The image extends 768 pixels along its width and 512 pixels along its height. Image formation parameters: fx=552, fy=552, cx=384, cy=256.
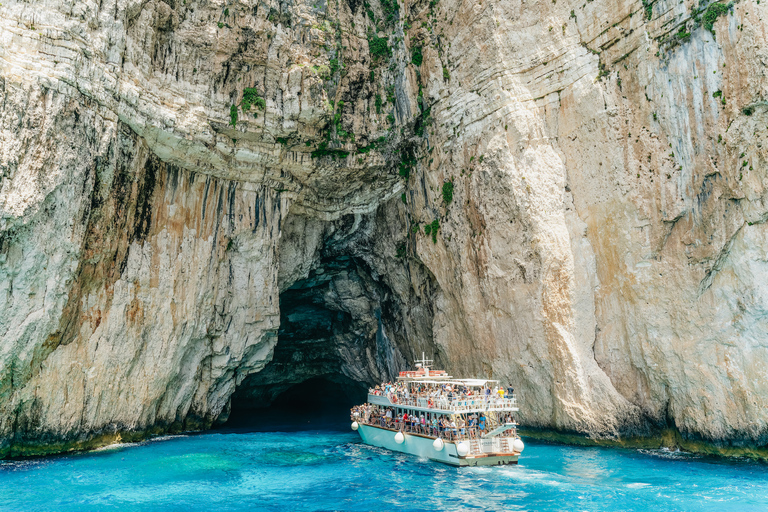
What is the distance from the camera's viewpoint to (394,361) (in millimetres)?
34625

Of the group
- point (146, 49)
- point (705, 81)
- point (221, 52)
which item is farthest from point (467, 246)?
point (146, 49)

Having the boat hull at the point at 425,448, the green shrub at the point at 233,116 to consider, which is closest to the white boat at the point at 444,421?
the boat hull at the point at 425,448

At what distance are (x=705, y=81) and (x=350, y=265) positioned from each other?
2103 centimetres

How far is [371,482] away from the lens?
1761 cm

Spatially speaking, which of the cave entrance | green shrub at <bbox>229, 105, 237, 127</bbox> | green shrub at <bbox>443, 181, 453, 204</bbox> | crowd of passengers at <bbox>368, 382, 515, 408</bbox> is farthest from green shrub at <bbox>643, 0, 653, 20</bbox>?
the cave entrance

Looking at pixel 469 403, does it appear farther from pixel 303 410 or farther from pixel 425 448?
pixel 303 410

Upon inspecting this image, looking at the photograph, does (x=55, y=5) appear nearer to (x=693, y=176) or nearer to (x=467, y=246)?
(x=467, y=246)

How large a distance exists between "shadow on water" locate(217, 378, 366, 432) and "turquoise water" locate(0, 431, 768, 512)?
39.5 feet

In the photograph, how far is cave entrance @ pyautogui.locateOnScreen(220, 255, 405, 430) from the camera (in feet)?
114

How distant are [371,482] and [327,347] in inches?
884

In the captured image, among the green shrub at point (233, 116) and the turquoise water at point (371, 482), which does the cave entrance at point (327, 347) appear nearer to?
the green shrub at point (233, 116)

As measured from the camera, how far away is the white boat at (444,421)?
19.5 m

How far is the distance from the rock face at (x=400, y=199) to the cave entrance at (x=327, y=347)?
222 centimetres

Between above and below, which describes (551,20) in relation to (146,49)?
above
